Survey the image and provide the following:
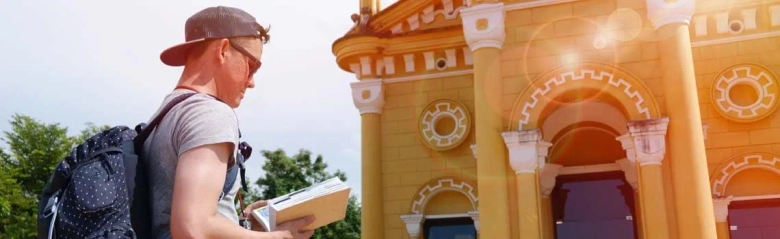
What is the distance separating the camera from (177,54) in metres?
2.25

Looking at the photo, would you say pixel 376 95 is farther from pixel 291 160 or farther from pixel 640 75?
pixel 291 160

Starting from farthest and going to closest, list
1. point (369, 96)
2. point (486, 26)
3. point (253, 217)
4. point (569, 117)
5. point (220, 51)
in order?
point (369, 96), point (569, 117), point (486, 26), point (253, 217), point (220, 51)

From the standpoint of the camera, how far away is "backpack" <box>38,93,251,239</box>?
1.80 m

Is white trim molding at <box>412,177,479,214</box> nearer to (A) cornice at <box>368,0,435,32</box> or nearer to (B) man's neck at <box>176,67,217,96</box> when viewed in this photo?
(A) cornice at <box>368,0,435,32</box>

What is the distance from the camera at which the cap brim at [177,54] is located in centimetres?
218

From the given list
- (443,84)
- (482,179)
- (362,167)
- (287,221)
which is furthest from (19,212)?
(287,221)

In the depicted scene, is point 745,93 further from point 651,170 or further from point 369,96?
point 369,96

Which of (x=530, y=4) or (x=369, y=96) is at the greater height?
(x=530, y=4)

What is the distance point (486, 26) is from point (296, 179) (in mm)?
23199

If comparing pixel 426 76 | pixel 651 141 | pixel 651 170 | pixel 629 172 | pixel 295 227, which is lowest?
pixel 295 227

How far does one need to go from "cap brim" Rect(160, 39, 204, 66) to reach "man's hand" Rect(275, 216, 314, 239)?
0.60 m

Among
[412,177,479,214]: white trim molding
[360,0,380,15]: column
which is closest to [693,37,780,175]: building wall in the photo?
[412,177,479,214]: white trim molding

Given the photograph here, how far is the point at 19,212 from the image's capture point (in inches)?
928

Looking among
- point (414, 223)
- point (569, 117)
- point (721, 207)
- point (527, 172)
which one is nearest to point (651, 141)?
point (527, 172)
